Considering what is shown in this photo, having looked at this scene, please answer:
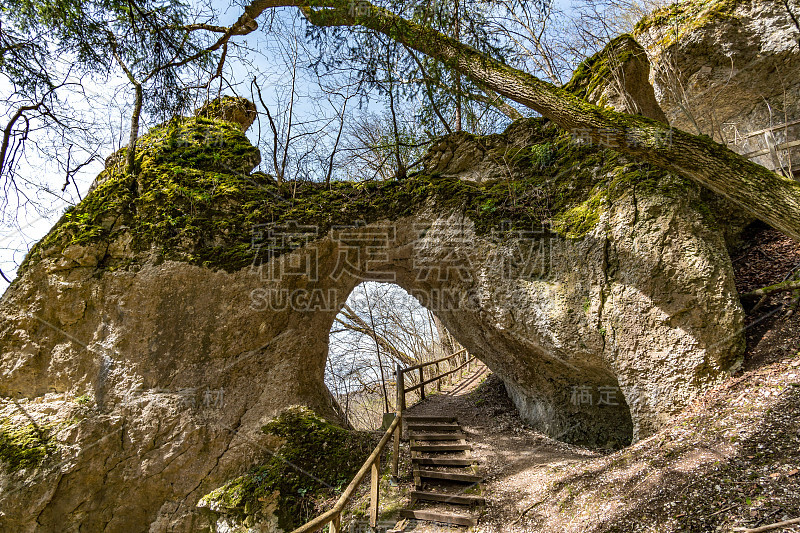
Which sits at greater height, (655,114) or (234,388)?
(655,114)

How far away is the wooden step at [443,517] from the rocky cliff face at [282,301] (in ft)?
7.98

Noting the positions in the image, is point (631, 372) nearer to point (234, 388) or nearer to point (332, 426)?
point (332, 426)

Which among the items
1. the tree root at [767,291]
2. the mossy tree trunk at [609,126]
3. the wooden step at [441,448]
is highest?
the mossy tree trunk at [609,126]

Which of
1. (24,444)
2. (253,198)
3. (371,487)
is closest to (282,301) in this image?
(253,198)

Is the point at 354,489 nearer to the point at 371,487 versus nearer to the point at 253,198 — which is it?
the point at 371,487

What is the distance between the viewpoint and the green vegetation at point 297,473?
5570mm

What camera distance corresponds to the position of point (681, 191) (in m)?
5.16

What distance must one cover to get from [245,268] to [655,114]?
7.65 m

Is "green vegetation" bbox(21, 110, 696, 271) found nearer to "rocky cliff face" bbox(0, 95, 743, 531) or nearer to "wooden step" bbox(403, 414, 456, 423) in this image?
"rocky cliff face" bbox(0, 95, 743, 531)

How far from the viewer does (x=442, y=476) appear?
562cm

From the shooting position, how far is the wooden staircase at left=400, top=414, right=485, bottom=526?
195 inches

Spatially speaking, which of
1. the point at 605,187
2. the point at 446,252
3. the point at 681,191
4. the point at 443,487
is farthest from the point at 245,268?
the point at 681,191

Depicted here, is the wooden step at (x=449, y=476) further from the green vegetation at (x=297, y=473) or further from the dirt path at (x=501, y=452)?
the green vegetation at (x=297, y=473)

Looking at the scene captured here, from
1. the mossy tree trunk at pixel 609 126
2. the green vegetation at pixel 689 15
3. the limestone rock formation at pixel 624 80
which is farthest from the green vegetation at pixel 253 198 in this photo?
the green vegetation at pixel 689 15
